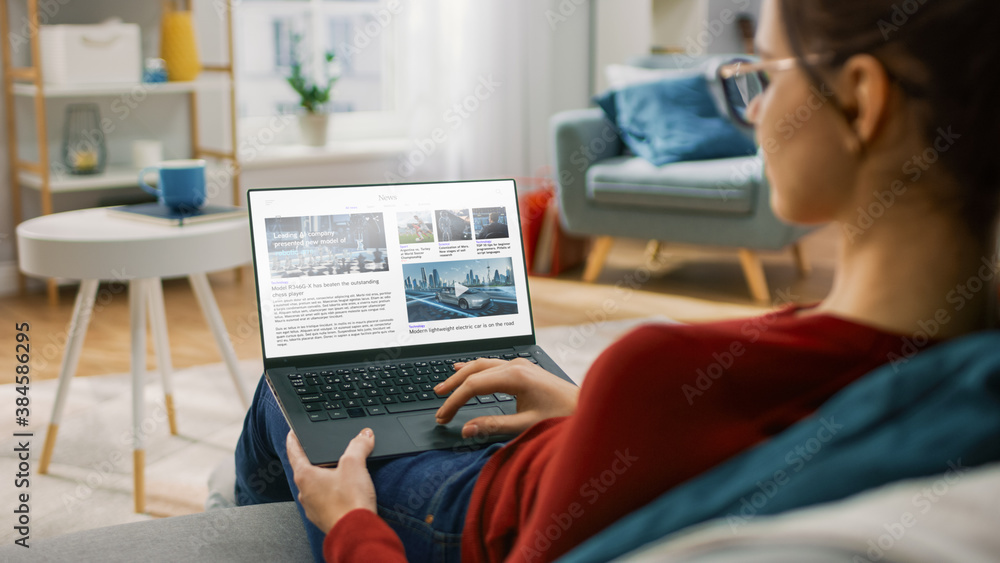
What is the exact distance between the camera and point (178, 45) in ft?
11.0

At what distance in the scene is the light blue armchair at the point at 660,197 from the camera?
10.5ft

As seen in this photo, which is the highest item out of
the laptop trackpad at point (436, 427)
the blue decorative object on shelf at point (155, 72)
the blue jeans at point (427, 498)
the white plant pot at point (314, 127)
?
the blue decorative object on shelf at point (155, 72)

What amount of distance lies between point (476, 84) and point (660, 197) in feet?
4.19

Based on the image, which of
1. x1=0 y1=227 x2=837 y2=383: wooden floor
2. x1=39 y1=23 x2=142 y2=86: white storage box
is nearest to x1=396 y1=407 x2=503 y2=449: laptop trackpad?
x1=0 y1=227 x2=837 y2=383: wooden floor

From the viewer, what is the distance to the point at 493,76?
14.1 feet

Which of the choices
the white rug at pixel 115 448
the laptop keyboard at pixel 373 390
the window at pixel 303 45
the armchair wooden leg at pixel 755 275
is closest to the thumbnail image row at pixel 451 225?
the laptop keyboard at pixel 373 390

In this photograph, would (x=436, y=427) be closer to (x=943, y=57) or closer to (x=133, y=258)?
(x=943, y=57)

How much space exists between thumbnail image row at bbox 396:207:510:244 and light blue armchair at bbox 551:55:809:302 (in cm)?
215

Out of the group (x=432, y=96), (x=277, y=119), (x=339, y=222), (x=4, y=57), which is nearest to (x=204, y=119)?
(x=277, y=119)

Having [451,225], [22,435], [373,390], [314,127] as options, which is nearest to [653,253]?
[314,127]

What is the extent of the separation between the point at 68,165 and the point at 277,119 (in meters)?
1.03

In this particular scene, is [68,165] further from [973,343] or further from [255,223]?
[973,343]

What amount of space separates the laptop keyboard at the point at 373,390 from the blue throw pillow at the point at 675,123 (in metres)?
2.53

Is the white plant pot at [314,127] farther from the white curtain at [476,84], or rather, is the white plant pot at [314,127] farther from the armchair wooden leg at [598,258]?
the armchair wooden leg at [598,258]
